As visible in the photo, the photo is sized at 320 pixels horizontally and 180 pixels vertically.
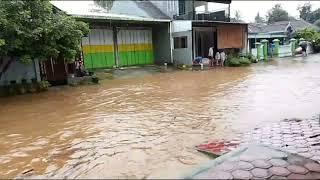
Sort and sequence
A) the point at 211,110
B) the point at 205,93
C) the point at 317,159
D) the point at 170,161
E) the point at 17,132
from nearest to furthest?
the point at 317,159
the point at 170,161
the point at 17,132
the point at 211,110
the point at 205,93

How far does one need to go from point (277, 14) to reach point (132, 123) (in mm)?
63035

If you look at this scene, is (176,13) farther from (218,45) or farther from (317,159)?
(317,159)

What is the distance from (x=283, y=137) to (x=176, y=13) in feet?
69.8

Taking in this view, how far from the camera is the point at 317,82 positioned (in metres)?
14.0

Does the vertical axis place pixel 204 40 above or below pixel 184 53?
above

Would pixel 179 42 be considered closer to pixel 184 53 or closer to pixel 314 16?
pixel 184 53

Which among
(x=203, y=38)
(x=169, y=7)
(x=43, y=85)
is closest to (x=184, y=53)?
(x=203, y=38)

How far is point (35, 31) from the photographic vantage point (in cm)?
1232

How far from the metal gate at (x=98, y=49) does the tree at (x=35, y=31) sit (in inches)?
257

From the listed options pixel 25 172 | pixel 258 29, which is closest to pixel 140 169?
pixel 25 172

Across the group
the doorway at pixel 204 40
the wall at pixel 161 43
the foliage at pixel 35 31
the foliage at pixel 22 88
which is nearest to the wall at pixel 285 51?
the doorway at pixel 204 40

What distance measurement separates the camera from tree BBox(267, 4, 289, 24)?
209ft

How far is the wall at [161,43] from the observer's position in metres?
24.3

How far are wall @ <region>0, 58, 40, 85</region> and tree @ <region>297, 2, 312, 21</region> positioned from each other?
59.4 meters
